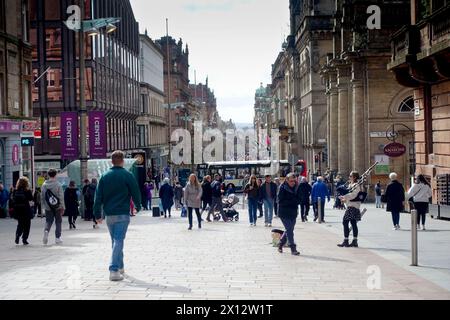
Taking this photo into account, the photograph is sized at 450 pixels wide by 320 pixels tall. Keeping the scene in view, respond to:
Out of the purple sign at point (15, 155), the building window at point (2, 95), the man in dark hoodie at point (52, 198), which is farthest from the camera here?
the purple sign at point (15, 155)

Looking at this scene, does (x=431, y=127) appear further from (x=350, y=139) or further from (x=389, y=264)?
(x=350, y=139)

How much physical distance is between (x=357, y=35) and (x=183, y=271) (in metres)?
29.9

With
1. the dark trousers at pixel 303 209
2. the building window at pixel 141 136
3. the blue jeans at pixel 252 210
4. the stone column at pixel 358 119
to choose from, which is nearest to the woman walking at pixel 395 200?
the blue jeans at pixel 252 210

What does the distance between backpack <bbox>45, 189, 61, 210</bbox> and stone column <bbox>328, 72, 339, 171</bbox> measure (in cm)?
3238

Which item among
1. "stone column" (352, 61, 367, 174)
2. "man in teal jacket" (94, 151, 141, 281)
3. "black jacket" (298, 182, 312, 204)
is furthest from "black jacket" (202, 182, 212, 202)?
"stone column" (352, 61, 367, 174)

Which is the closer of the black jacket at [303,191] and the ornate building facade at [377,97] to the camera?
the black jacket at [303,191]

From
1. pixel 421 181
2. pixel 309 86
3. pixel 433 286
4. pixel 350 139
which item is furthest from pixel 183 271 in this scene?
pixel 309 86

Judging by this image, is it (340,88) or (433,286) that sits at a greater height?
(340,88)

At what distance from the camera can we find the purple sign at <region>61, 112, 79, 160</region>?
107 ft

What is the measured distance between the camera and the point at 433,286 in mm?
9539

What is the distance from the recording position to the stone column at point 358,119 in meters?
38.5

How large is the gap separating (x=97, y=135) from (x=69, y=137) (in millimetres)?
3118

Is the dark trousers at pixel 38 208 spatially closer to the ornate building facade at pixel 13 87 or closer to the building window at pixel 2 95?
the ornate building facade at pixel 13 87

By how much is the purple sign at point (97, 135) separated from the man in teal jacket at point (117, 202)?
26655 mm
